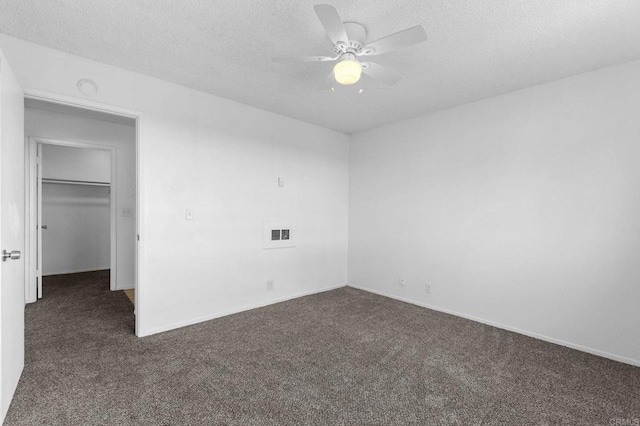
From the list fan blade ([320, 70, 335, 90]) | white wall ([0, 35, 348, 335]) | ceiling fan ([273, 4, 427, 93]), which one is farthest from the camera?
white wall ([0, 35, 348, 335])

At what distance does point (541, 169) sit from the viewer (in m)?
2.93

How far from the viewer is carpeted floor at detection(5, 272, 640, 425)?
1.79m

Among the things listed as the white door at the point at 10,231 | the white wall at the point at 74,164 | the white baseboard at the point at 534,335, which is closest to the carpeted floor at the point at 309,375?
the white baseboard at the point at 534,335

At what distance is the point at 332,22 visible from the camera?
66.3 inches

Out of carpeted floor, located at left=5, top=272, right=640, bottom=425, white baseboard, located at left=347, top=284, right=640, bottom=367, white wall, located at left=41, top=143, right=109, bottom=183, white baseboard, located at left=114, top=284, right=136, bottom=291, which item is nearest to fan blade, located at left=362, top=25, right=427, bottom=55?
carpeted floor, located at left=5, top=272, right=640, bottom=425

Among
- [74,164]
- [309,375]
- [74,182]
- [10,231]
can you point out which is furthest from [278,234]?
[74,164]

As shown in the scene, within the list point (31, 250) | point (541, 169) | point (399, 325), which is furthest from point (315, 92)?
point (31, 250)

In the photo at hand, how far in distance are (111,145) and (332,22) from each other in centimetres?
426

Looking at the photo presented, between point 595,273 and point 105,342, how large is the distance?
4432mm

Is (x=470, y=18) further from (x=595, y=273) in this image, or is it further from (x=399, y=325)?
(x=399, y=325)

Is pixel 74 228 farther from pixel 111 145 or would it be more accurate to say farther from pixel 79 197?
pixel 111 145

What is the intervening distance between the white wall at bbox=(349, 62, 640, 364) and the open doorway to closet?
12.1ft

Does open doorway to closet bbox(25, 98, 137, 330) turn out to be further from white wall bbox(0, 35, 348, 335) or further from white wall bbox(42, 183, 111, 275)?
white wall bbox(0, 35, 348, 335)

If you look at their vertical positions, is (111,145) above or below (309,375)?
above
